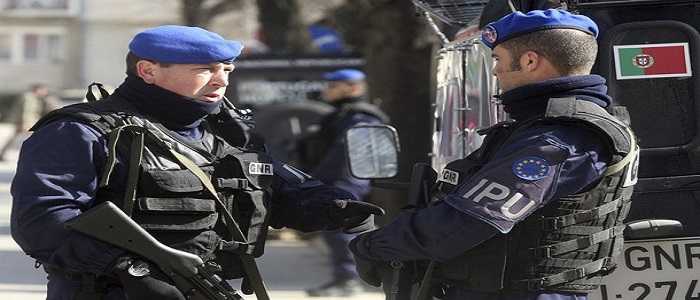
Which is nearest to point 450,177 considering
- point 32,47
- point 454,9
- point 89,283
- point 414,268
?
point 414,268

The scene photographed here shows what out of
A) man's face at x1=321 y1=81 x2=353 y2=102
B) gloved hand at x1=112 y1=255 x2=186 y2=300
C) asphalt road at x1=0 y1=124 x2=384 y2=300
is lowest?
asphalt road at x1=0 y1=124 x2=384 y2=300

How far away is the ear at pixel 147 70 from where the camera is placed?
3.78 meters

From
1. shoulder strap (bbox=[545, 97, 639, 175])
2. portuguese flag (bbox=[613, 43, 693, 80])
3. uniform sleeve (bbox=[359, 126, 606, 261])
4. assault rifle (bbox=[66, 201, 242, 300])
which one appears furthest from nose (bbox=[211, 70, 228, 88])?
portuguese flag (bbox=[613, 43, 693, 80])

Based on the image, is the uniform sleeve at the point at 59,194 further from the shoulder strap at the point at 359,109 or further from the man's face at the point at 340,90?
the man's face at the point at 340,90

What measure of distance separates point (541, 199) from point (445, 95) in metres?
1.83

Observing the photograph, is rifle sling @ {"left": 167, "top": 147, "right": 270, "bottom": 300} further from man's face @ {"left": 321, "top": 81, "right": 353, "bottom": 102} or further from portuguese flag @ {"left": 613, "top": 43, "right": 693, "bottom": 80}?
man's face @ {"left": 321, "top": 81, "right": 353, "bottom": 102}

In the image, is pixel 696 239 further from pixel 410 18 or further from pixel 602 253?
pixel 410 18

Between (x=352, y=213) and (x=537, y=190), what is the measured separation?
100 cm

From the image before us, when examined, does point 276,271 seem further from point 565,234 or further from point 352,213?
point 565,234

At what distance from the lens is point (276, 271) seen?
395 inches

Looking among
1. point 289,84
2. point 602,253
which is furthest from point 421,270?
point 289,84

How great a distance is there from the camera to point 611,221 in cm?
349

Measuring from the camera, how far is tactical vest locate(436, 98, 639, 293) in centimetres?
338

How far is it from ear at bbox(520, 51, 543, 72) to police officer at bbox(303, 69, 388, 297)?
4.92 meters
